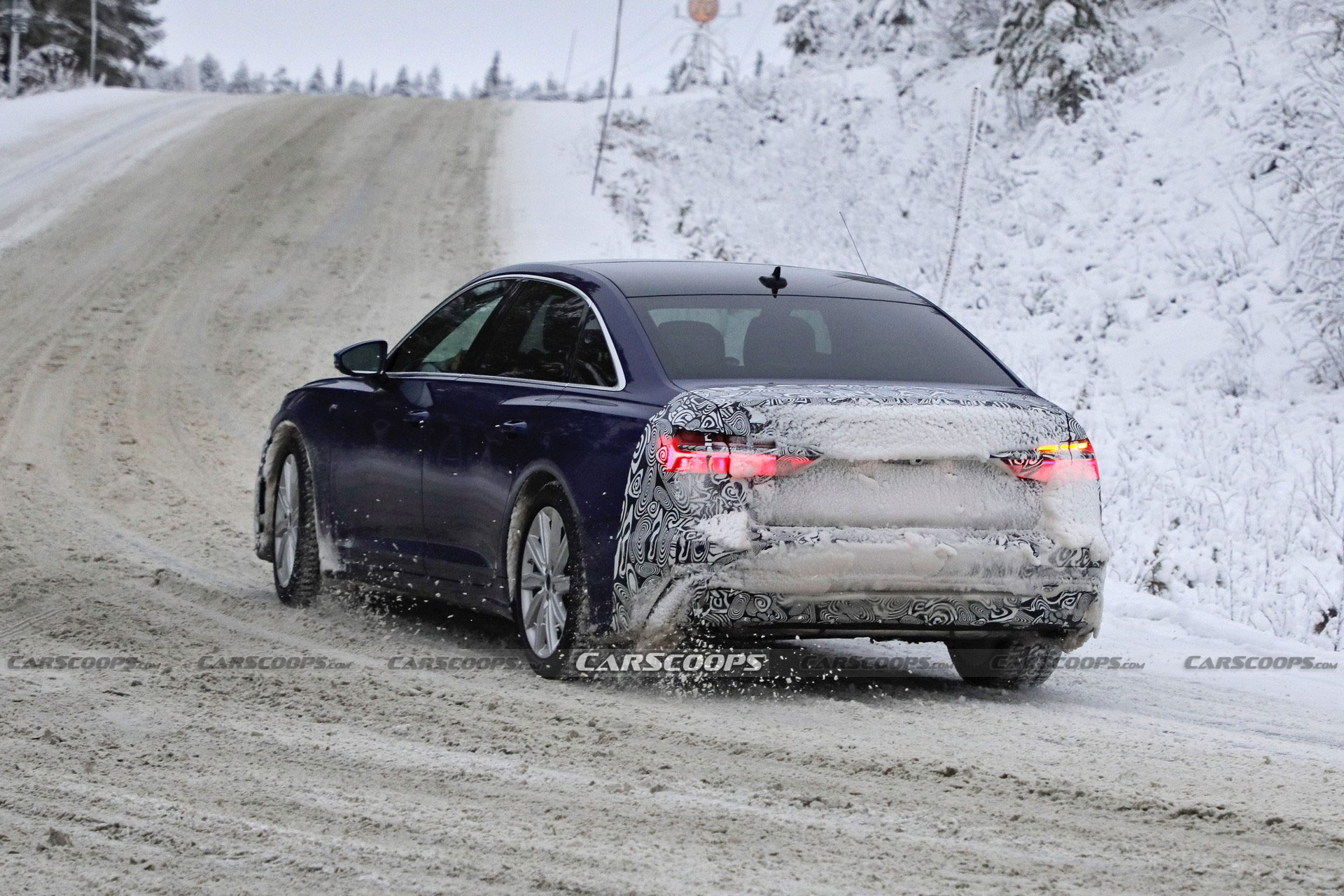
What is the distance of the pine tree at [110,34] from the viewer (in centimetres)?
4619

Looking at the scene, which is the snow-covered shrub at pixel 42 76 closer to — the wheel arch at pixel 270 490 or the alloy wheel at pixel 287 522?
the wheel arch at pixel 270 490

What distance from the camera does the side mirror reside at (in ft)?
24.3

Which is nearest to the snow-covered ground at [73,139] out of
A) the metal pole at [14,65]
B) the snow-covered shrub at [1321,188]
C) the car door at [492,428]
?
the metal pole at [14,65]

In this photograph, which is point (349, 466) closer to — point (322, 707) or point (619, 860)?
point (322, 707)

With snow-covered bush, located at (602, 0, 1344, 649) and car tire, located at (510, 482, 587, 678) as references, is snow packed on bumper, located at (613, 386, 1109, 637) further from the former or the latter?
snow-covered bush, located at (602, 0, 1344, 649)

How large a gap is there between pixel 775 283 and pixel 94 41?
45.9 meters

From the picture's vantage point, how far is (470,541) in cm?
653

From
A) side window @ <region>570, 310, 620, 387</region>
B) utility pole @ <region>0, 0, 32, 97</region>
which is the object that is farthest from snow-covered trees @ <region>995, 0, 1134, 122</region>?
utility pole @ <region>0, 0, 32, 97</region>

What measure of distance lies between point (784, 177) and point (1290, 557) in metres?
18.4

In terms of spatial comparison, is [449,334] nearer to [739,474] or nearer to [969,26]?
[739,474]

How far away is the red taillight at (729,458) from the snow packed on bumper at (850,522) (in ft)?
0.07

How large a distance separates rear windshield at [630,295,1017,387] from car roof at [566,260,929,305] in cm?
7

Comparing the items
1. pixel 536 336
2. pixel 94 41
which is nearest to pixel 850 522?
pixel 536 336

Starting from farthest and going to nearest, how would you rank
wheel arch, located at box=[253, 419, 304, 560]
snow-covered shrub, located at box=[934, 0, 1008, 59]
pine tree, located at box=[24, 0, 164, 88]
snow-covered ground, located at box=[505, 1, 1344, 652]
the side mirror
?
pine tree, located at box=[24, 0, 164, 88], snow-covered shrub, located at box=[934, 0, 1008, 59], snow-covered ground, located at box=[505, 1, 1344, 652], wheel arch, located at box=[253, 419, 304, 560], the side mirror
